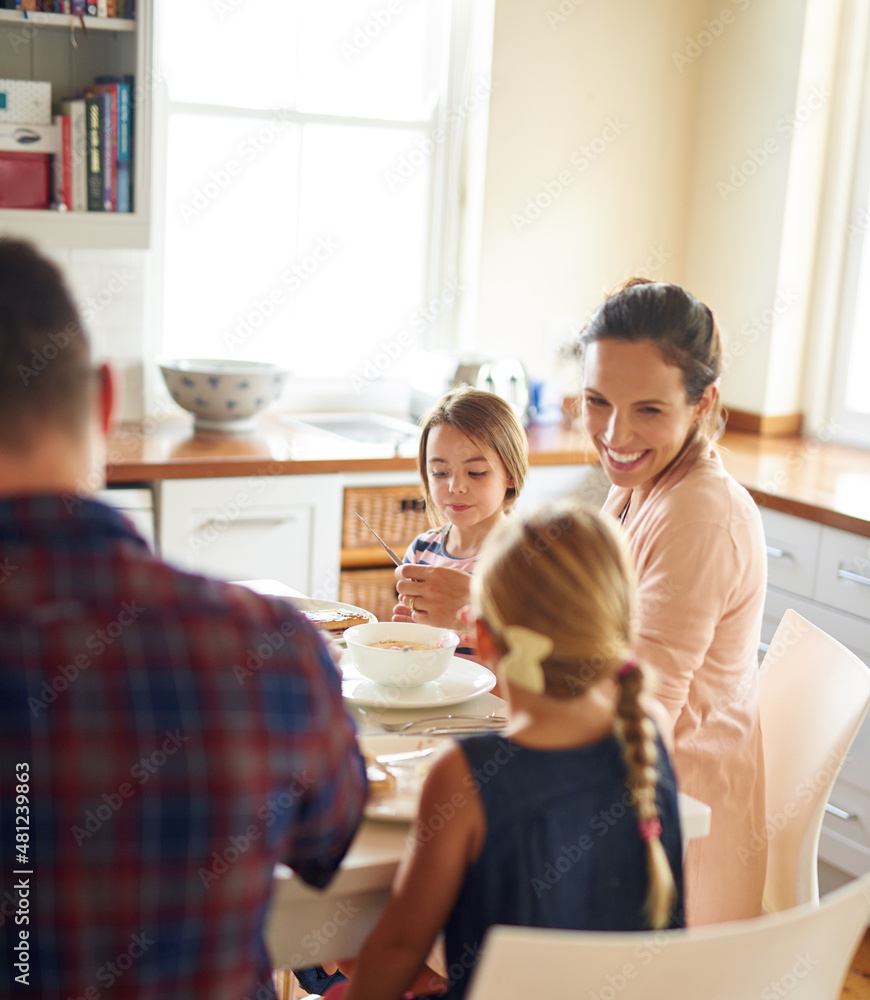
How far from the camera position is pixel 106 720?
77cm

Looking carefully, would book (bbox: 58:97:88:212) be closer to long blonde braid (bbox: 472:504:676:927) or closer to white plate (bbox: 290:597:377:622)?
white plate (bbox: 290:597:377:622)

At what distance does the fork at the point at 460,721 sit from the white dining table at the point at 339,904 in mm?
202

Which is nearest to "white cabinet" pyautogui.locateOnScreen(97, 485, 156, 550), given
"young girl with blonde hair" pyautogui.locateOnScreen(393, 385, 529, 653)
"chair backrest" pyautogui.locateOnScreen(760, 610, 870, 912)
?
"young girl with blonde hair" pyautogui.locateOnScreen(393, 385, 529, 653)

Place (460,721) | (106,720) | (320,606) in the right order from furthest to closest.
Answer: (320,606), (460,721), (106,720)

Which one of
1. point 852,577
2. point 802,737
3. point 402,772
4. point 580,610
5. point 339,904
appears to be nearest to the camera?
point 580,610

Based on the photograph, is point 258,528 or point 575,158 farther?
point 575,158

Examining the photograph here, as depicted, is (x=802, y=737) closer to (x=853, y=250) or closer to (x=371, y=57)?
(x=853, y=250)

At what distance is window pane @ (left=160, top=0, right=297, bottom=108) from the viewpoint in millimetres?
3082

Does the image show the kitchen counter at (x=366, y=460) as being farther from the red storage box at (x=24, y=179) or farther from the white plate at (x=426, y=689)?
the white plate at (x=426, y=689)

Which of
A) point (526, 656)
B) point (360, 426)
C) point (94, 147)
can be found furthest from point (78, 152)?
point (526, 656)

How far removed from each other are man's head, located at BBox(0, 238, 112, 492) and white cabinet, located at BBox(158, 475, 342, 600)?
1852 mm

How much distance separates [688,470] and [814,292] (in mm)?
2140

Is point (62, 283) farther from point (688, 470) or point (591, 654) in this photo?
point (688, 470)

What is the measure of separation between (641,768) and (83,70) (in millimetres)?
2453
